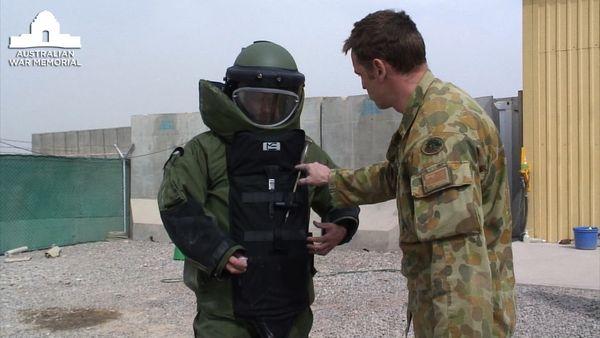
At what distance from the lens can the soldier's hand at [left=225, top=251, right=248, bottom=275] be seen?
2025mm

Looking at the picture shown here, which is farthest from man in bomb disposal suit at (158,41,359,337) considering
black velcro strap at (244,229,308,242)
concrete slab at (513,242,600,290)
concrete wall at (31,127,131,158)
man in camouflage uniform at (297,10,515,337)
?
concrete wall at (31,127,131,158)

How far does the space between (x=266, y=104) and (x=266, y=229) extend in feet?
1.59

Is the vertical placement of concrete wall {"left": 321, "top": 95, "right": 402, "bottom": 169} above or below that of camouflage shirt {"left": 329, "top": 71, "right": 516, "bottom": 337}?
above

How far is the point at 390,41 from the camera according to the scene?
5.54 feet

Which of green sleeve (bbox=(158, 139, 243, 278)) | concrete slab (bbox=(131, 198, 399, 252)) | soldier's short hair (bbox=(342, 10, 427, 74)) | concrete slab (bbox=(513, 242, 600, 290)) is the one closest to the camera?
Result: soldier's short hair (bbox=(342, 10, 427, 74))

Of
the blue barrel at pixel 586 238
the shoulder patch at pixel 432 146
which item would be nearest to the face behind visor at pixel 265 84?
the shoulder patch at pixel 432 146

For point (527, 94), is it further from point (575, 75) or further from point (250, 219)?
point (250, 219)

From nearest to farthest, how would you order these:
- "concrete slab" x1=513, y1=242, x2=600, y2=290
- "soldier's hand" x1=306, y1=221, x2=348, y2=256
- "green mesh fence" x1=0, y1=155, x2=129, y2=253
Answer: "soldier's hand" x1=306, y1=221, x2=348, y2=256 < "concrete slab" x1=513, y1=242, x2=600, y2=290 < "green mesh fence" x1=0, y1=155, x2=129, y2=253

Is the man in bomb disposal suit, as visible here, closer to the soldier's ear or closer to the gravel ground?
the soldier's ear

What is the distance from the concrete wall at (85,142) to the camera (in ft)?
46.4

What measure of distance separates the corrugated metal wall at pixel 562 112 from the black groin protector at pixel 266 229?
7687 mm

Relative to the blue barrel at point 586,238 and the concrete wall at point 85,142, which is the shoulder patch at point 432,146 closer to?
the blue barrel at point 586,238

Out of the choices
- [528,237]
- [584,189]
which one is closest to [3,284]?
[528,237]

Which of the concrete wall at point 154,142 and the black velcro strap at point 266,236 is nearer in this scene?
the black velcro strap at point 266,236
